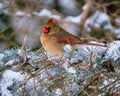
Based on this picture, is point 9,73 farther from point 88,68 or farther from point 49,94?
point 88,68

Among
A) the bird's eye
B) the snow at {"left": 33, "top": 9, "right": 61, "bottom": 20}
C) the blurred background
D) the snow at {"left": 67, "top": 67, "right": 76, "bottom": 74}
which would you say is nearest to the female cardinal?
the bird's eye

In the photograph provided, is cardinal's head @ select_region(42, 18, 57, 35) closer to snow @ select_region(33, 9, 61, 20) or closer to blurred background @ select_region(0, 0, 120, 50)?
A: blurred background @ select_region(0, 0, 120, 50)

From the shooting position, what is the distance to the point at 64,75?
180 cm

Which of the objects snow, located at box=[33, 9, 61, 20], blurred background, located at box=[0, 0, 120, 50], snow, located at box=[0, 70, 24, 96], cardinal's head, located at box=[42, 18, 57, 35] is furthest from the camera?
snow, located at box=[33, 9, 61, 20]

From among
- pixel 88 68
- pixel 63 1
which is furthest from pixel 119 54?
pixel 63 1

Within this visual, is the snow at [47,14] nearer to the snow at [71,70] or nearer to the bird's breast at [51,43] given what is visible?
the bird's breast at [51,43]

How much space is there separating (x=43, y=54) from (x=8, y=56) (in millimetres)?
141

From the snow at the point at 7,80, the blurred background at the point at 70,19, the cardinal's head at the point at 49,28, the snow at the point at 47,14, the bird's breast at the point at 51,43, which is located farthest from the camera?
the snow at the point at 47,14

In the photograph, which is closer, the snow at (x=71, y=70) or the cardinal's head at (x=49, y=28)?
the snow at (x=71, y=70)

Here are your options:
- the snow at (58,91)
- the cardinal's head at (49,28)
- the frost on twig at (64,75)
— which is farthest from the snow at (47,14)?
the snow at (58,91)

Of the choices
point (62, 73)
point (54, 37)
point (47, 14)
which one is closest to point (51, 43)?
point (54, 37)

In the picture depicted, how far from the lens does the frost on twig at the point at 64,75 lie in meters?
1.76

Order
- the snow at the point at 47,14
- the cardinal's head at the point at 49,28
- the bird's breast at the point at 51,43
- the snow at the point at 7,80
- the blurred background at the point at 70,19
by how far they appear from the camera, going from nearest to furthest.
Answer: the snow at the point at 7,80
the bird's breast at the point at 51,43
the cardinal's head at the point at 49,28
the blurred background at the point at 70,19
the snow at the point at 47,14

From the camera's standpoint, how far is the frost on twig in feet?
5.76
